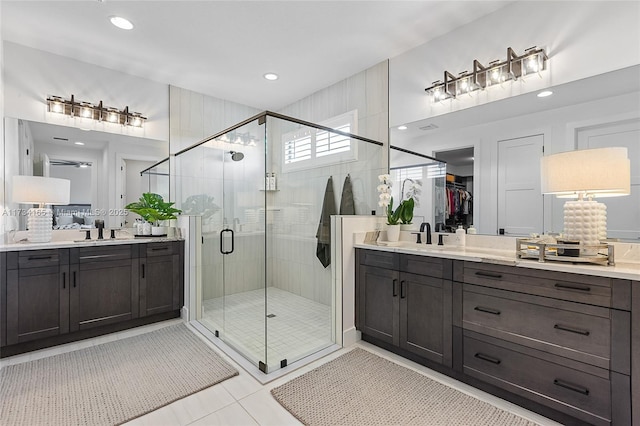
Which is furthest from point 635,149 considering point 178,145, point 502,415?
point 178,145

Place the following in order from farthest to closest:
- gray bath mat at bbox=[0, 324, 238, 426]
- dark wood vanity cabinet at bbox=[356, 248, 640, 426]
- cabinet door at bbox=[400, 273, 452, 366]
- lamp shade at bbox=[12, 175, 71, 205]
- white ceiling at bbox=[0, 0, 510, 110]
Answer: lamp shade at bbox=[12, 175, 71, 205] < white ceiling at bbox=[0, 0, 510, 110] < cabinet door at bbox=[400, 273, 452, 366] < gray bath mat at bbox=[0, 324, 238, 426] < dark wood vanity cabinet at bbox=[356, 248, 640, 426]

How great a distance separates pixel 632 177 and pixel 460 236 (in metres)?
1.08

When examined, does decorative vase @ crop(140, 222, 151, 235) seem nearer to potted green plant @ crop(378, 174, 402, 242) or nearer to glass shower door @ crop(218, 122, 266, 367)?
glass shower door @ crop(218, 122, 266, 367)

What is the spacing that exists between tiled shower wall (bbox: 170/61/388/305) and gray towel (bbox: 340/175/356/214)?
45 millimetres

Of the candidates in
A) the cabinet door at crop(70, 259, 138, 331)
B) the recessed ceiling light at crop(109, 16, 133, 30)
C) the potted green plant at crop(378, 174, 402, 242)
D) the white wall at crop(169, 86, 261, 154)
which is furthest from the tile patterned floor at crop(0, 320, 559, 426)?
the recessed ceiling light at crop(109, 16, 133, 30)

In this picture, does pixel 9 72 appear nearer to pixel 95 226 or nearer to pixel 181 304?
pixel 95 226

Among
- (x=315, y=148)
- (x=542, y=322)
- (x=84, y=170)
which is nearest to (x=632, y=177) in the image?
(x=542, y=322)

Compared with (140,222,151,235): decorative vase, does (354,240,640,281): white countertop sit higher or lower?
lower

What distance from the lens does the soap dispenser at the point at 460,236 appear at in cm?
246

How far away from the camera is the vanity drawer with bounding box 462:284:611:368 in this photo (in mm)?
1500

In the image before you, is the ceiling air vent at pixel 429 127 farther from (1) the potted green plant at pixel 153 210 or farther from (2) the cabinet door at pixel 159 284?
(2) the cabinet door at pixel 159 284

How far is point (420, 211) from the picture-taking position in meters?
2.84

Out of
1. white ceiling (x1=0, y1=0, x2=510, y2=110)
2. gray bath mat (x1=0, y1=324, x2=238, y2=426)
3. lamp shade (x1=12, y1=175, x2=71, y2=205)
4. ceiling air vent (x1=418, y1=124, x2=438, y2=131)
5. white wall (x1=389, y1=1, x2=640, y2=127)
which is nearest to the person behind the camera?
gray bath mat (x1=0, y1=324, x2=238, y2=426)

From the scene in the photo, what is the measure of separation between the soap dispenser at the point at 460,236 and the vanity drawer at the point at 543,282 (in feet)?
1.76
